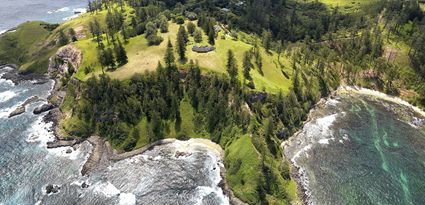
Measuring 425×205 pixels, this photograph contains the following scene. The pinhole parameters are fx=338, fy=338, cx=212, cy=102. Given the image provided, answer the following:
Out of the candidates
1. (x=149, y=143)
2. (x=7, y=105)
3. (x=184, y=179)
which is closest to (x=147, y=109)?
(x=149, y=143)

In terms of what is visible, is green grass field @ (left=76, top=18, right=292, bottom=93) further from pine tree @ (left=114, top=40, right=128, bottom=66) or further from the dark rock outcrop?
the dark rock outcrop

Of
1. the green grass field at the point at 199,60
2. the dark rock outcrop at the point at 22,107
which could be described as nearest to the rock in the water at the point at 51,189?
the green grass field at the point at 199,60

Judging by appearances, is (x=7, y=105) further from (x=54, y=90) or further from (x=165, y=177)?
(x=165, y=177)


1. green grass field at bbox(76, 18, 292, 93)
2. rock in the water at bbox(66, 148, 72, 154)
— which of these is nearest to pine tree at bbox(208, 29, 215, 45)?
green grass field at bbox(76, 18, 292, 93)

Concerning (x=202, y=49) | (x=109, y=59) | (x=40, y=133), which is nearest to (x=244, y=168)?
(x=202, y=49)

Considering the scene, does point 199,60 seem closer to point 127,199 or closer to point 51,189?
point 127,199

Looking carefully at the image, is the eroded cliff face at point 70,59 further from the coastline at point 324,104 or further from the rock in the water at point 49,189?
the coastline at point 324,104
